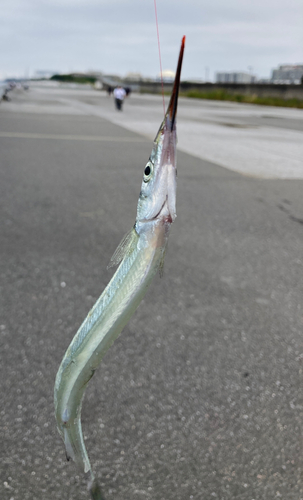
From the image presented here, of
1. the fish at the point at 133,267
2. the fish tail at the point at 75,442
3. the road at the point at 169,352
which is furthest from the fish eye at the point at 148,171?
the road at the point at 169,352

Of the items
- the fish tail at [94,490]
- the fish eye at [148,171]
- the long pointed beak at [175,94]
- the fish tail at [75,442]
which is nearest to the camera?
the long pointed beak at [175,94]

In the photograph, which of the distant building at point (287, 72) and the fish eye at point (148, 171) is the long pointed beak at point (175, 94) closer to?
the fish eye at point (148, 171)

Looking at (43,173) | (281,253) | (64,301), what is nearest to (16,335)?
(64,301)

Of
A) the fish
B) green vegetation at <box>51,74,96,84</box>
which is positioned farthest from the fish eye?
green vegetation at <box>51,74,96,84</box>

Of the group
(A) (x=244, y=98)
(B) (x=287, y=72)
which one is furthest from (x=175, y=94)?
(A) (x=244, y=98)

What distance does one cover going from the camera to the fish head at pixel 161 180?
633mm

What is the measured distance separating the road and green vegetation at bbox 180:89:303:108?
1124 inches

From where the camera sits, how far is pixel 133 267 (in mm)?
725

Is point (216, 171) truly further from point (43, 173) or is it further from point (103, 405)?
point (103, 405)

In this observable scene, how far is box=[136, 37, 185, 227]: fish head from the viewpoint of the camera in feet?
2.08

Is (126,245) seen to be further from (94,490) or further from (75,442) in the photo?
(94,490)

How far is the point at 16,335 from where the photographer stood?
9.75 ft

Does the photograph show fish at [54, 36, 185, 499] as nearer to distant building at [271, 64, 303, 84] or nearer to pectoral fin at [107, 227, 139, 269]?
pectoral fin at [107, 227, 139, 269]

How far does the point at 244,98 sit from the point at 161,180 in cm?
3972
